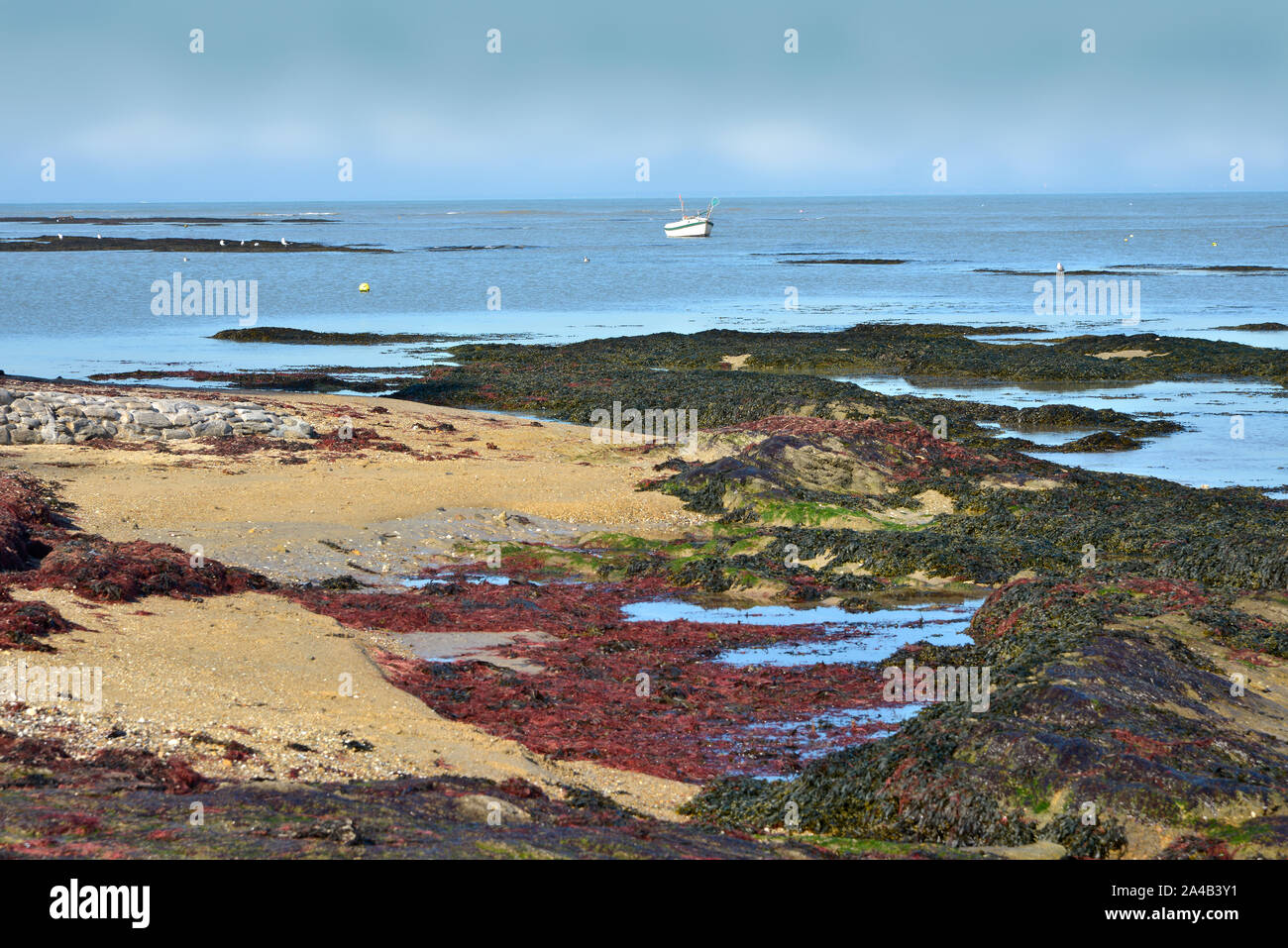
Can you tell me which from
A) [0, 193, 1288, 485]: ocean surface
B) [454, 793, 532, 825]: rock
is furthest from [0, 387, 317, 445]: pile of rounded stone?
[454, 793, 532, 825]: rock

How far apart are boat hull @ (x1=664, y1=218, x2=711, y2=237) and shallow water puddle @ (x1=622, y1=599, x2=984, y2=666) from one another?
12053 centimetres

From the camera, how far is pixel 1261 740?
10.3 metres

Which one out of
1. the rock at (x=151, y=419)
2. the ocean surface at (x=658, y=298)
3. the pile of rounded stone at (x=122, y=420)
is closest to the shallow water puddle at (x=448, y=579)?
A: the pile of rounded stone at (x=122, y=420)

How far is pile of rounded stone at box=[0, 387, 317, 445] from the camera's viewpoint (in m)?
22.7

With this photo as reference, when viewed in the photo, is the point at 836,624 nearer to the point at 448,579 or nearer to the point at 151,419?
the point at 448,579

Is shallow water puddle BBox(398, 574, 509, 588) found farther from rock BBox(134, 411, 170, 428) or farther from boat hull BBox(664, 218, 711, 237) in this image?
boat hull BBox(664, 218, 711, 237)

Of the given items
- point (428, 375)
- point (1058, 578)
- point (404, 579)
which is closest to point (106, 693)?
point (404, 579)

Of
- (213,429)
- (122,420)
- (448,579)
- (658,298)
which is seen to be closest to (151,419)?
(122,420)

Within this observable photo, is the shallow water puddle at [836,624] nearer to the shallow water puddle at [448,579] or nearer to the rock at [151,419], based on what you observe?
the shallow water puddle at [448,579]

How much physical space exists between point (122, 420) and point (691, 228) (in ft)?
378

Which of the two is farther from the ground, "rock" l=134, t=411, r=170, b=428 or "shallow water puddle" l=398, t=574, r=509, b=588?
"rock" l=134, t=411, r=170, b=428
